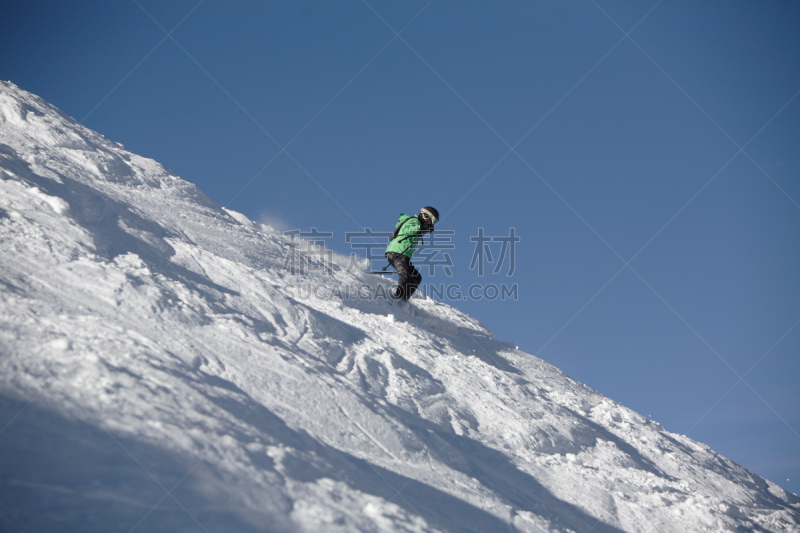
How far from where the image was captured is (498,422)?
7.77m

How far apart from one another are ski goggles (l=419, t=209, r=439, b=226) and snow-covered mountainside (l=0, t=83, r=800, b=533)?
2.09 meters

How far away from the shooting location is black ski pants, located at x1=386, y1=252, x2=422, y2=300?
37.1 ft

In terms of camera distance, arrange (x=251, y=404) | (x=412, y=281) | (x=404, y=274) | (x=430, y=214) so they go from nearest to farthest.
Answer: (x=251, y=404) → (x=430, y=214) → (x=404, y=274) → (x=412, y=281)

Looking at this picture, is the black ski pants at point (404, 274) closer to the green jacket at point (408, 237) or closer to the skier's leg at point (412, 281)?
the skier's leg at point (412, 281)

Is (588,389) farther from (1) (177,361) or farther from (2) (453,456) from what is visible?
(1) (177,361)

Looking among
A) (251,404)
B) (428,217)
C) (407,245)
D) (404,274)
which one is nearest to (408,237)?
(407,245)

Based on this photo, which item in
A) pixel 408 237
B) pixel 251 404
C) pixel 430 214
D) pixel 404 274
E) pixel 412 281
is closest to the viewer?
pixel 251 404

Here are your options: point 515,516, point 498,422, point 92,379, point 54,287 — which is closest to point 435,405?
point 498,422

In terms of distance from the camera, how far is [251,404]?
17.4 feet

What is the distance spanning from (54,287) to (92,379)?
2.01 m

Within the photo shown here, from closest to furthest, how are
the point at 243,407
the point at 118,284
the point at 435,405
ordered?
the point at 243,407 < the point at 118,284 < the point at 435,405

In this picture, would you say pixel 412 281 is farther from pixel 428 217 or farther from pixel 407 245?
pixel 428 217

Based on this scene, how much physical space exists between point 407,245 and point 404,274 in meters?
0.68

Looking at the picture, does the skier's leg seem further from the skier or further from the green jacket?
the green jacket
